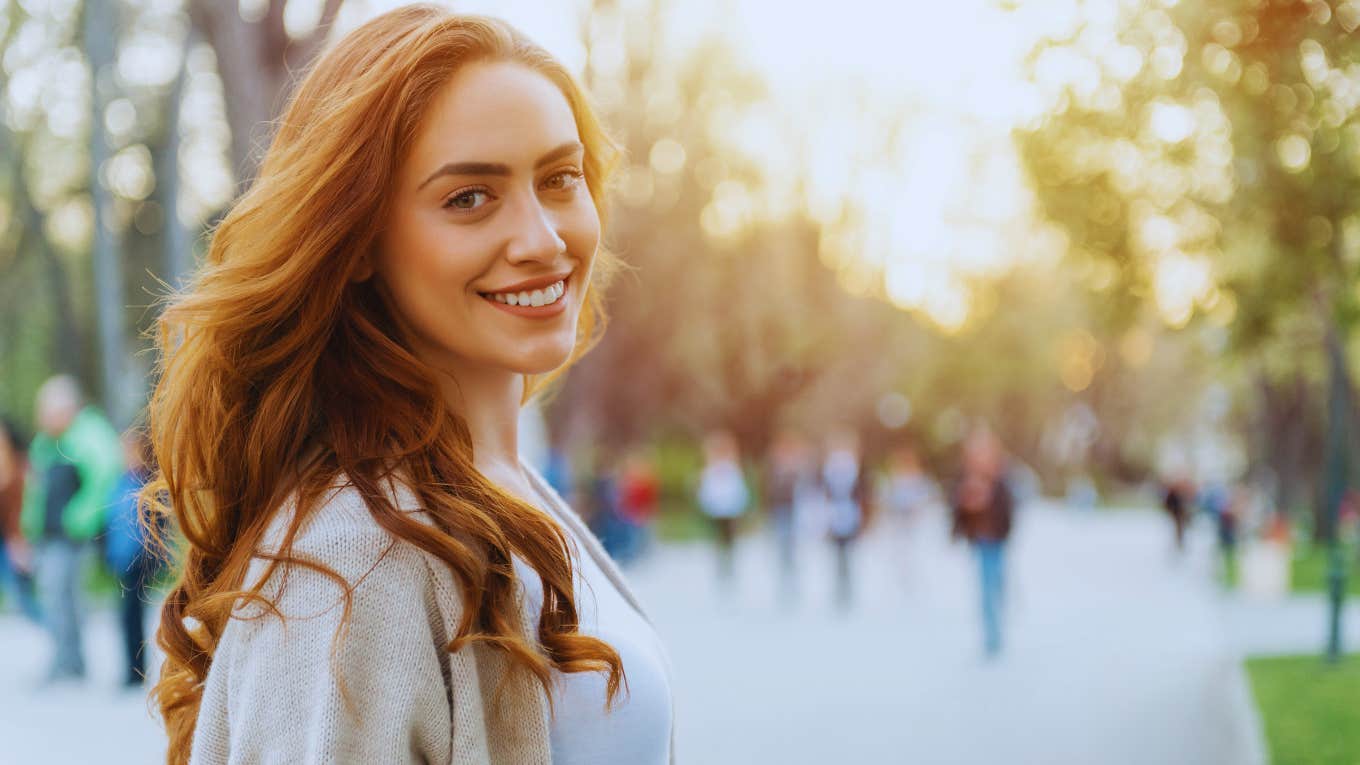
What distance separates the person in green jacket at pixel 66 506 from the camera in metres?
10.3

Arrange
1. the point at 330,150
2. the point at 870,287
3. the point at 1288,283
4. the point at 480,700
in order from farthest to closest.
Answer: the point at 870,287 → the point at 1288,283 → the point at 330,150 → the point at 480,700

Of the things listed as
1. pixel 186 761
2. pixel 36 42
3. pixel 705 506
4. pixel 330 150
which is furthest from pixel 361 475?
pixel 36 42

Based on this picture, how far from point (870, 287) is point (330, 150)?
3390cm

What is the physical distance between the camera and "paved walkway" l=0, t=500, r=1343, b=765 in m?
8.27

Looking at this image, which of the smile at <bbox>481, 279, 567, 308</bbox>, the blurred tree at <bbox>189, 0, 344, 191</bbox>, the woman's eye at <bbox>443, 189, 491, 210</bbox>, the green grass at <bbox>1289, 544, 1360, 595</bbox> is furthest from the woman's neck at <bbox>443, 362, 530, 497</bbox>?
the green grass at <bbox>1289, 544, 1360, 595</bbox>

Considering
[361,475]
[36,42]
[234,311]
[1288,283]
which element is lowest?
[361,475]

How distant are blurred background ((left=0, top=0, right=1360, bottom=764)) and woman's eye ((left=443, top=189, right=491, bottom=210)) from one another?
79 cm

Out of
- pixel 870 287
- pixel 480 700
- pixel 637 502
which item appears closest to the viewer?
pixel 480 700

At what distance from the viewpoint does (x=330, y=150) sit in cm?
176

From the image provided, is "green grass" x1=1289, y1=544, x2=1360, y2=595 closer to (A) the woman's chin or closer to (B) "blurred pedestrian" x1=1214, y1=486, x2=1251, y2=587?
(B) "blurred pedestrian" x1=1214, y1=486, x2=1251, y2=587

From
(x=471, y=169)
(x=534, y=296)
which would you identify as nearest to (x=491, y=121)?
(x=471, y=169)

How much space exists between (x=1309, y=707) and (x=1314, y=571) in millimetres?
13788

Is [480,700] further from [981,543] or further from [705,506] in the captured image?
[705,506]

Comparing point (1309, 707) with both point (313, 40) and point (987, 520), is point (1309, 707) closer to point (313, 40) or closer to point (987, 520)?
point (987, 520)
